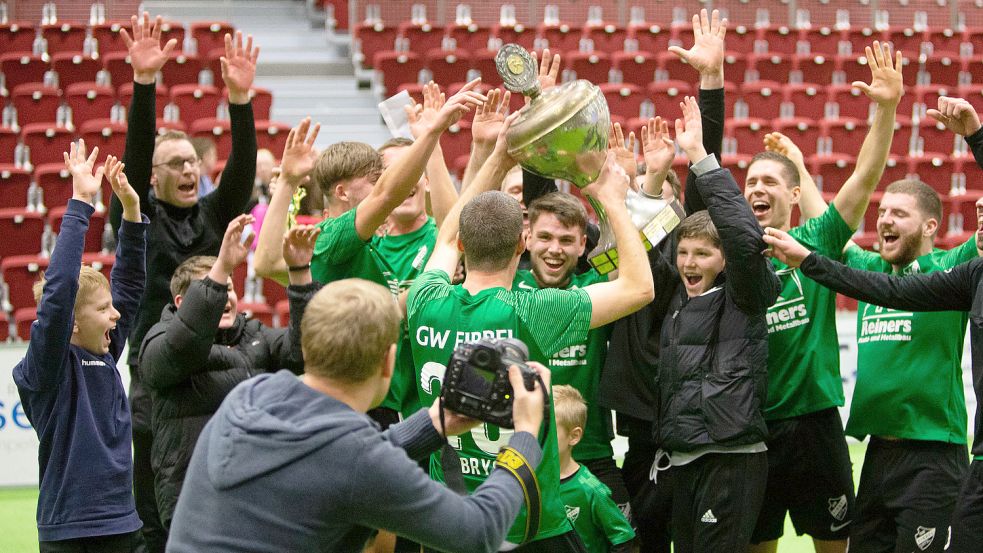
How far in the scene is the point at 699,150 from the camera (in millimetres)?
4129

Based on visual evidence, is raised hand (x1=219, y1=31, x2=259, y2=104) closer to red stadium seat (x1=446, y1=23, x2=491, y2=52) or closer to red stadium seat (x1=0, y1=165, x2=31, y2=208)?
red stadium seat (x1=0, y1=165, x2=31, y2=208)

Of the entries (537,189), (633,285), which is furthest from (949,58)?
(633,285)

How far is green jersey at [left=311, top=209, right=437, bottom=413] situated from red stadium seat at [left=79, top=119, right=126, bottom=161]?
724cm

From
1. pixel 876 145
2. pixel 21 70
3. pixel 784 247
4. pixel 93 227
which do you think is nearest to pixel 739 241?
pixel 784 247

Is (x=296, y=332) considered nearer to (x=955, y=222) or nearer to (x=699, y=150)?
(x=699, y=150)

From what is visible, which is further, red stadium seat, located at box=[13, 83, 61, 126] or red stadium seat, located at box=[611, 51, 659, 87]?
red stadium seat, located at box=[611, 51, 659, 87]

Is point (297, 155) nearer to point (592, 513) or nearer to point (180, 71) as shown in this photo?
point (592, 513)

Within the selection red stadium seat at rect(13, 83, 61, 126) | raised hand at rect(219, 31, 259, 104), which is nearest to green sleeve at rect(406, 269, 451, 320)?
raised hand at rect(219, 31, 259, 104)

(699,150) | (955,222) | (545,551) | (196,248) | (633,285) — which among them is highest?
(699,150)

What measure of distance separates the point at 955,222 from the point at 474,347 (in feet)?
36.9

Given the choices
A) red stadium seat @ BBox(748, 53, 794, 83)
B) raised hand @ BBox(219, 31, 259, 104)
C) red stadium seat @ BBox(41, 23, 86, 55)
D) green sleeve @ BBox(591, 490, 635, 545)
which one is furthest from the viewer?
red stadium seat @ BBox(748, 53, 794, 83)

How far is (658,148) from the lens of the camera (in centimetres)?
450

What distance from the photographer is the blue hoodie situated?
233cm

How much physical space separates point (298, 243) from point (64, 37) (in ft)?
38.3
